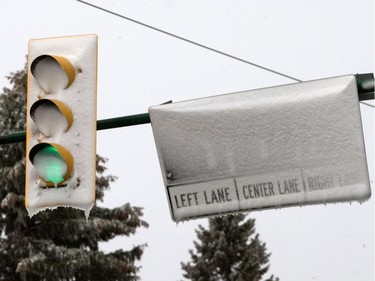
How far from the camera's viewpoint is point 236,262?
43.2m

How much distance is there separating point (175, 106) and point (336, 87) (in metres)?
1.09

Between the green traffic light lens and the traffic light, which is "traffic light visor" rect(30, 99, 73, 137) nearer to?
the traffic light

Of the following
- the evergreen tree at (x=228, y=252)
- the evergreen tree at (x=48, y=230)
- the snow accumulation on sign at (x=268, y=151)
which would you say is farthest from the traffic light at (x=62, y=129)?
the evergreen tree at (x=228, y=252)

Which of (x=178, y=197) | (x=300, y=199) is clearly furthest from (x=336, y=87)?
(x=178, y=197)

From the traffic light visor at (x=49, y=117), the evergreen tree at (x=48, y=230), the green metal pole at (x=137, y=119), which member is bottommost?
the traffic light visor at (x=49, y=117)

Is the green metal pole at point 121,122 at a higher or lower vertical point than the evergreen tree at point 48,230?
lower

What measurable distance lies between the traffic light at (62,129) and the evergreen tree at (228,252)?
3660 cm

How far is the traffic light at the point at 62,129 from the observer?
5.60 m

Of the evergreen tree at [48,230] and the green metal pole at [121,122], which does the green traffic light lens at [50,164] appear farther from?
the evergreen tree at [48,230]

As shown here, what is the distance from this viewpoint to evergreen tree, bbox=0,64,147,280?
24.9m

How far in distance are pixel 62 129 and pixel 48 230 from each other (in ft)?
68.6

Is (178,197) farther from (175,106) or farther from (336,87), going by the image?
(336,87)

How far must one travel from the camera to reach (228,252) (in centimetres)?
4266

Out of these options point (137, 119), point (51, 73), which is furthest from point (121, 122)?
point (51, 73)
